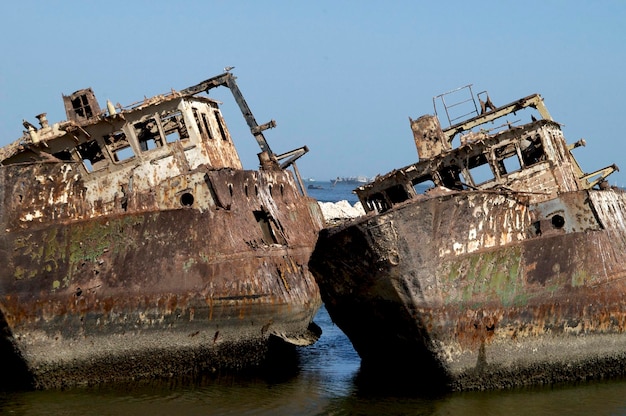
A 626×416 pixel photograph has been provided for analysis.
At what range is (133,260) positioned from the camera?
14484mm

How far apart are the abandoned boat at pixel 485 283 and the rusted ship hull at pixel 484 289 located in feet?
0.05

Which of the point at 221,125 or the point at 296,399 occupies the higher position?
the point at 221,125

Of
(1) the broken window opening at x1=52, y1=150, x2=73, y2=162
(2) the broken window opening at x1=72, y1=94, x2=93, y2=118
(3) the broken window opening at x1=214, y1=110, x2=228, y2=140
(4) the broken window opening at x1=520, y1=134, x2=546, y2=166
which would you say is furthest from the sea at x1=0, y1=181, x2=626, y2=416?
(2) the broken window opening at x1=72, y1=94, x2=93, y2=118

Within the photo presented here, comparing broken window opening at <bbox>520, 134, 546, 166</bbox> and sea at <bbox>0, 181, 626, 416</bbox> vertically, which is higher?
broken window opening at <bbox>520, 134, 546, 166</bbox>

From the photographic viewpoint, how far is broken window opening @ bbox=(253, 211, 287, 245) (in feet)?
55.9

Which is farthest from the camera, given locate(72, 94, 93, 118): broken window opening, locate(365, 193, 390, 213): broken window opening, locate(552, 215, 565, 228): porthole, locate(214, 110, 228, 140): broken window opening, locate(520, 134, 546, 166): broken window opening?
locate(214, 110, 228, 140): broken window opening

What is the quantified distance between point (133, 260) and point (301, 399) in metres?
3.26

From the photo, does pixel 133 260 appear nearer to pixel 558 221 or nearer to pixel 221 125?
pixel 221 125

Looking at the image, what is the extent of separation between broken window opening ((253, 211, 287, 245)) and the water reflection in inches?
111

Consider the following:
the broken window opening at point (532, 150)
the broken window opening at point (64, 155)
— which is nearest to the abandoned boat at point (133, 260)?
the broken window opening at point (64, 155)

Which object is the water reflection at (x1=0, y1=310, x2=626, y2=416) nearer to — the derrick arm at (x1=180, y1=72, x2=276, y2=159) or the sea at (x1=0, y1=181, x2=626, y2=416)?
the sea at (x1=0, y1=181, x2=626, y2=416)

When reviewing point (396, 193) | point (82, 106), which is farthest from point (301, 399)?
point (82, 106)

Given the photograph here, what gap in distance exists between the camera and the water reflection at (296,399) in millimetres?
12352

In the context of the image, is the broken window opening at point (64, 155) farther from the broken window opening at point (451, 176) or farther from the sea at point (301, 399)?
the broken window opening at point (451, 176)
